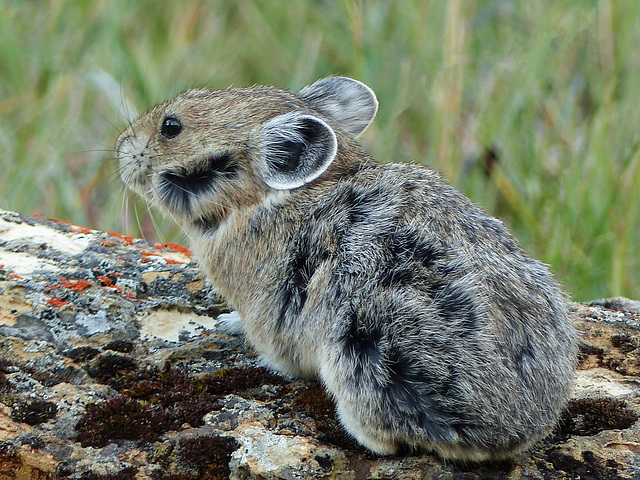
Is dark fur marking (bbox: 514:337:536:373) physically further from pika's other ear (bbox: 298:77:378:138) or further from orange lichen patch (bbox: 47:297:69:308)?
orange lichen patch (bbox: 47:297:69:308)

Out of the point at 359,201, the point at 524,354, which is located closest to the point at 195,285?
the point at 359,201

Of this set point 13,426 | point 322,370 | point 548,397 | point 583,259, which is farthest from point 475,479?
point 583,259

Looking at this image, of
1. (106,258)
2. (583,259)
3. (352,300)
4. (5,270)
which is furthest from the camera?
(583,259)

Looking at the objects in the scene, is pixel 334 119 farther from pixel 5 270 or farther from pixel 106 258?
pixel 5 270

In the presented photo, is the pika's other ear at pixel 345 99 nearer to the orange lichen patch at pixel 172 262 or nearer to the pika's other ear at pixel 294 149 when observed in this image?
the pika's other ear at pixel 294 149

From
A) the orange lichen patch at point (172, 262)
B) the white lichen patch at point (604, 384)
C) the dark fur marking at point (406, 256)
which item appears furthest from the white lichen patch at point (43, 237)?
the white lichen patch at point (604, 384)

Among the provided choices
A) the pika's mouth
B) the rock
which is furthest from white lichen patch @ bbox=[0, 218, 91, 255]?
the pika's mouth

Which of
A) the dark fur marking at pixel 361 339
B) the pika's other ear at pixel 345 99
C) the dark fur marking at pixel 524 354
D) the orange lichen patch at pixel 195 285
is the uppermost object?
the pika's other ear at pixel 345 99
